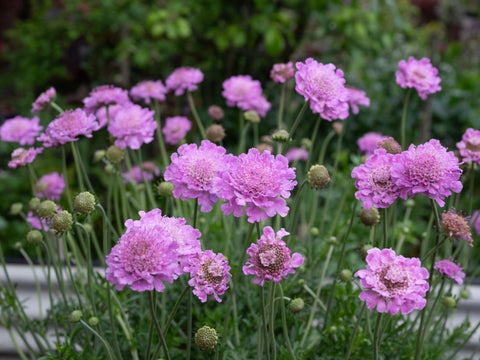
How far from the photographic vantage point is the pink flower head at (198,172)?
82 cm

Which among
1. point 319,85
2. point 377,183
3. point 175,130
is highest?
point 319,85

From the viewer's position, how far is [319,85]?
3.13 feet

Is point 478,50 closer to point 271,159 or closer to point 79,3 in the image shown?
point 79,3

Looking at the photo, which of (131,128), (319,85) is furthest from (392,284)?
(131,128)

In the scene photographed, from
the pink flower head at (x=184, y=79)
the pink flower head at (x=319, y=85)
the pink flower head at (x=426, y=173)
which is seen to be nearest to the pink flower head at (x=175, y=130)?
the pink flower head at (x=184, y=79)

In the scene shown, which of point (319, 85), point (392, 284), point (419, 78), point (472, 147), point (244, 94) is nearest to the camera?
point (392, 284)

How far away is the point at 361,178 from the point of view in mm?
817

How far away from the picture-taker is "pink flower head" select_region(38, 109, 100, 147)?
104 cm

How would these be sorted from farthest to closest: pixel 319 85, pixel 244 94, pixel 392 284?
pixel 244 94
pixel 319 85
pixel 392 284

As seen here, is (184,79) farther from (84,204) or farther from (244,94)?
(84,204)

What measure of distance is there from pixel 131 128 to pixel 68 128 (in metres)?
0.13

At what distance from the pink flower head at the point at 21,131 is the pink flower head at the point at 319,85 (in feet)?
2.19

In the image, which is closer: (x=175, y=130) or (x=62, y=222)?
→ (x=62, y=222)

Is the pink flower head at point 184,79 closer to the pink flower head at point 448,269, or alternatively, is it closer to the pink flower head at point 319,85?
the pink flower head at point 319,85
